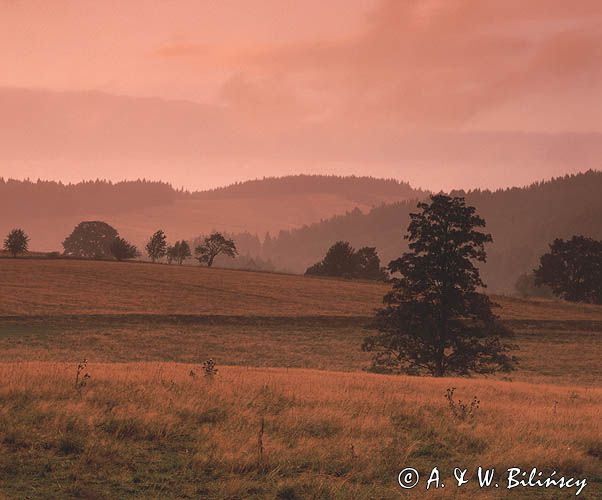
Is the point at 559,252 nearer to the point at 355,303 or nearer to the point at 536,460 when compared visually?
the point at 355,303

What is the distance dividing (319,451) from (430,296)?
2483 centimetres

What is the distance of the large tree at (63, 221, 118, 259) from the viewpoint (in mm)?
157625

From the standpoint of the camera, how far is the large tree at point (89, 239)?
157625mm

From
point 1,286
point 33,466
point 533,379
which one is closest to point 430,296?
point 533,379

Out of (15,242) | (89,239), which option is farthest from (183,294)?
(89,239)

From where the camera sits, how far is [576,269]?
104 meters

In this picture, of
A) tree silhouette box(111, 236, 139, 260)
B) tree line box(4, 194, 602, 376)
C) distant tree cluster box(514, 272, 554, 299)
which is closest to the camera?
tree line box(4, 194, 602, 376)

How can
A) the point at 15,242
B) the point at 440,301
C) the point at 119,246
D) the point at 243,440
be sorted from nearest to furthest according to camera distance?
1. the point at 243,440
2. the point at 440,301
3. the point at 15,242
4. the point at 119,246

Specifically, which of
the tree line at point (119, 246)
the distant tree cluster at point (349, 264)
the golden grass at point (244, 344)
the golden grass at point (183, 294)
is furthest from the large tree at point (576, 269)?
the tree line at point (119, 246)

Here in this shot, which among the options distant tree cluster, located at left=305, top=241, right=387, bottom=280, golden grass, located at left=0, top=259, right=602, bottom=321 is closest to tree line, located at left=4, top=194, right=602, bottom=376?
golden grass, located at left=0, top=259, right=602, bottom=321

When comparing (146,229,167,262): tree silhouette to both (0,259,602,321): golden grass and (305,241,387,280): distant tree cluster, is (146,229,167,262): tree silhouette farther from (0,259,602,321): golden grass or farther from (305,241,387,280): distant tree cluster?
(0,259,602,321): golden grass

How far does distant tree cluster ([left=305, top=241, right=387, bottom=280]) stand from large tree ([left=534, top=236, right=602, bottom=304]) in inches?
1200

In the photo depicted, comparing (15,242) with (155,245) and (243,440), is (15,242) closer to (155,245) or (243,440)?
(155,245)

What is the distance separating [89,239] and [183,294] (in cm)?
9386
